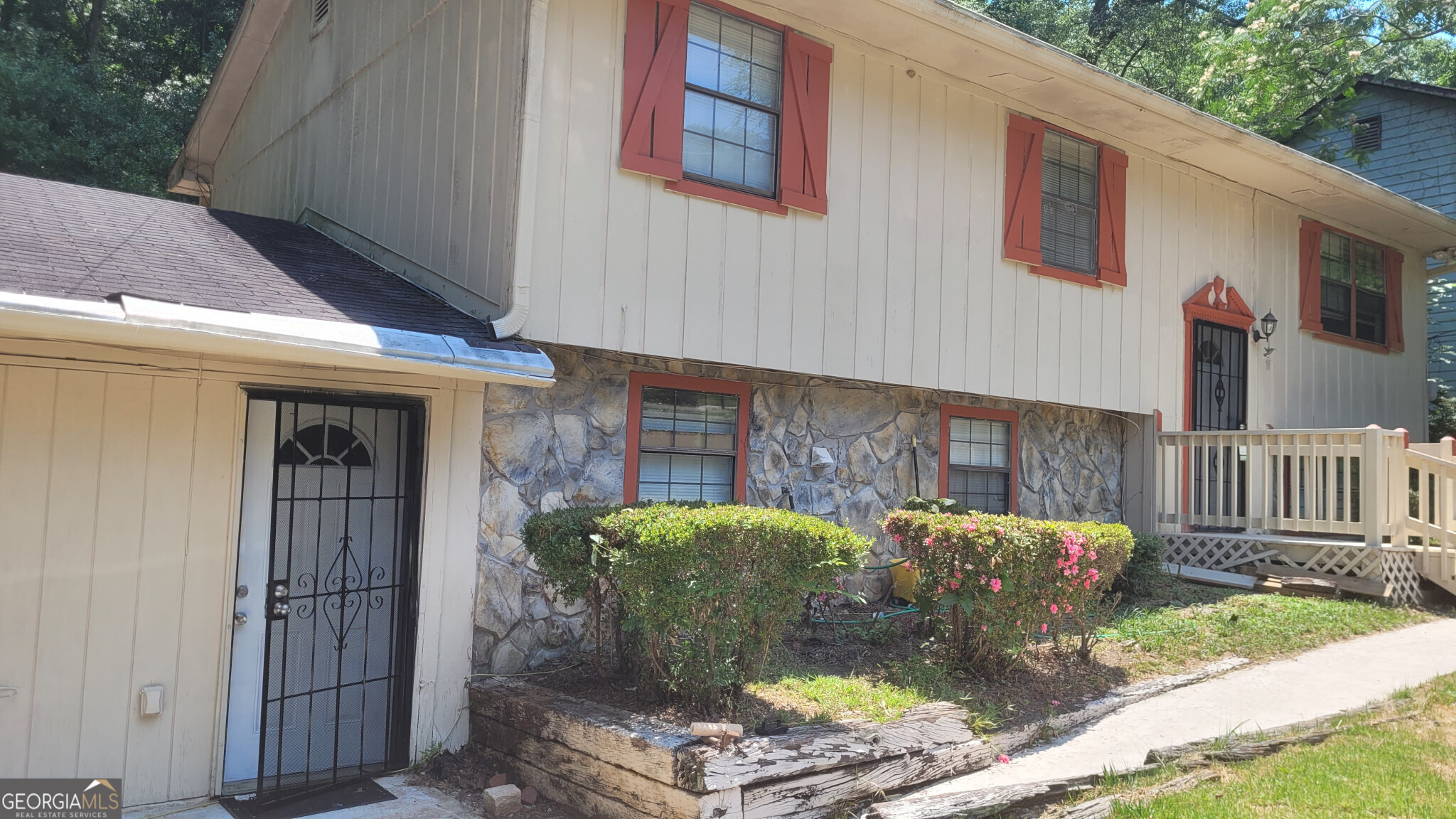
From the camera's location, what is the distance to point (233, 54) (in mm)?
10969

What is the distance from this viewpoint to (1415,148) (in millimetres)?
15531

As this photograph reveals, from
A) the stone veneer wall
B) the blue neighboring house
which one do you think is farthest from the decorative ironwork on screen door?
the blue neighboring house

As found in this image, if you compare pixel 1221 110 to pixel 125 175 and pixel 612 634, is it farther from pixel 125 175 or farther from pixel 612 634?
pixel 125 175

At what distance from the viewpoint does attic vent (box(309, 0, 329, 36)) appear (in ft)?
29.9

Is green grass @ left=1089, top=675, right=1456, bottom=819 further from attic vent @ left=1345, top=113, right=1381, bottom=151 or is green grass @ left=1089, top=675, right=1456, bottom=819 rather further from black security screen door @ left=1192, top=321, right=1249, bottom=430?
attic vent @ left=1345, top=113, right=1381, bottom=151

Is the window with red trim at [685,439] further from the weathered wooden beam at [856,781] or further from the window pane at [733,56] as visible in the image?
the weathered wooden beam at [856,781]

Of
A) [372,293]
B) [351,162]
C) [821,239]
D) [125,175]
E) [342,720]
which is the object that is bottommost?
[342,720]

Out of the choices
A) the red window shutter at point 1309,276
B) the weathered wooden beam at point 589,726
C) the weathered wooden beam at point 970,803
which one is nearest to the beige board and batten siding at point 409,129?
the weathered wooden beam at point 589,726

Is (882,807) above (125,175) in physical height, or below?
below

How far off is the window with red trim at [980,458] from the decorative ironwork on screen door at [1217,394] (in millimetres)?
2336

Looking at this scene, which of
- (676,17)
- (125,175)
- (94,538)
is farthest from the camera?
(125,175)

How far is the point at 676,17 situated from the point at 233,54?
7.00 m

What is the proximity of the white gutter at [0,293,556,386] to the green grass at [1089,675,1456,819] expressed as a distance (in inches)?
147

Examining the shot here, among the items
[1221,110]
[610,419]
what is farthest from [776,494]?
[1221,110]
